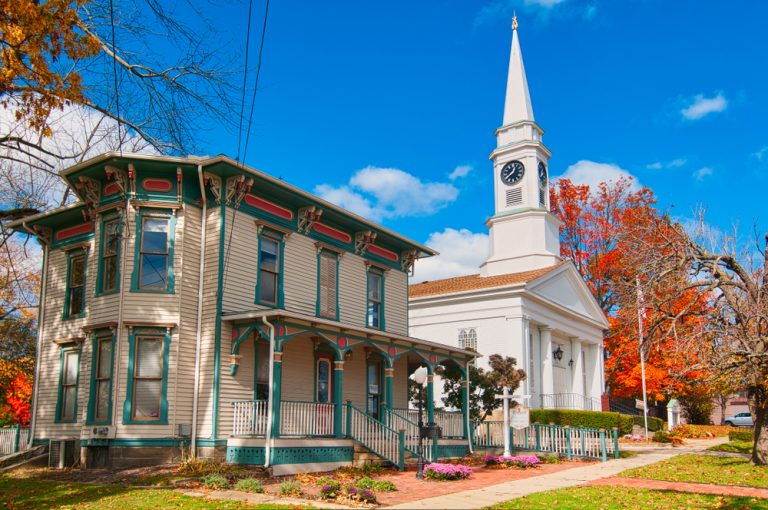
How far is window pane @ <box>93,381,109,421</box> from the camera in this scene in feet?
60.2

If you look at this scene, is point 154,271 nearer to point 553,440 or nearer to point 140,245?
point 140,245

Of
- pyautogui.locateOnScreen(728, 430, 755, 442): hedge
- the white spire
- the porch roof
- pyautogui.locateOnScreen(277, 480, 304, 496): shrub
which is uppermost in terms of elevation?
the white spire

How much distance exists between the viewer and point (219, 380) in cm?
1844

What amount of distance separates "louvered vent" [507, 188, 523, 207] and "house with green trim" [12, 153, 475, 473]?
19.4 meters

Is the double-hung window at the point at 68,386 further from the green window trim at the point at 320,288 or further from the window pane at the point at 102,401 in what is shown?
the green window trim at the point at 320,288

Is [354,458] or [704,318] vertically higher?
[704,318]

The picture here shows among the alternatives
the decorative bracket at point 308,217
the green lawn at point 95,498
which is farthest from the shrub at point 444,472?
the decorative bracket at point 308,217

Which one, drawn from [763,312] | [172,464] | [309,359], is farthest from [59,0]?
[763,312]

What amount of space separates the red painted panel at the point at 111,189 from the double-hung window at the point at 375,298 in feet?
29.5

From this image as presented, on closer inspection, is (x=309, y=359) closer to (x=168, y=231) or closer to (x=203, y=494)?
(x=168, y=231)

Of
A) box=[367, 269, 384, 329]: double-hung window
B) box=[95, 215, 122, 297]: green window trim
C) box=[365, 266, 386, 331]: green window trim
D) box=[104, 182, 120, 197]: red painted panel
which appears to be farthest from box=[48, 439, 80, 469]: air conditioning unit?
box=[367, 269, 384, 329]: double-hung window

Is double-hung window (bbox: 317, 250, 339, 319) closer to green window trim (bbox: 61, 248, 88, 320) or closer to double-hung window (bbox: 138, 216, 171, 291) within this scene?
double-hung window (bbox: 138, 216, 171, 291)

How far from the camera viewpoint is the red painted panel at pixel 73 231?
69.7 ft

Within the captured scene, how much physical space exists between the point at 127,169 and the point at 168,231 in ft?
6.26
